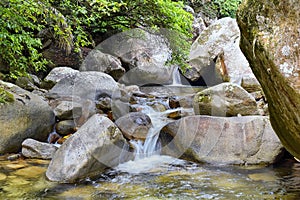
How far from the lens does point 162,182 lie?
12.2 feet

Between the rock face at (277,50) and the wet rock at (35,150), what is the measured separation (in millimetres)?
3392

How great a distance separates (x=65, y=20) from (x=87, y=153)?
1.68m

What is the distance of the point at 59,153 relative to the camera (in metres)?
3.77

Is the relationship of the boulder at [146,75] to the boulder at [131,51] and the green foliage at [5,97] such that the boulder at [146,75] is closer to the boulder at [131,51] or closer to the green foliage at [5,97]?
the boulder at [131,51]

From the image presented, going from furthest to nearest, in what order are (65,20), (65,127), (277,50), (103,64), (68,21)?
(103,64) < (65,127) < (68,21) < (65,20) < (277,50)

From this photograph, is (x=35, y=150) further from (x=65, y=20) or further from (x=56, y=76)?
(x=56, y=76)

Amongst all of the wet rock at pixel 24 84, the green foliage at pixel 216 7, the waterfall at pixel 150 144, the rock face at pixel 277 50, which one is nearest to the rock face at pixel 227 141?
the waterfall at pixel 150 144

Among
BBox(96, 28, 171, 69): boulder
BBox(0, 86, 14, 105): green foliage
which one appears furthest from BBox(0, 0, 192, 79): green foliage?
BBox(96, 28, 171, 69): boulder

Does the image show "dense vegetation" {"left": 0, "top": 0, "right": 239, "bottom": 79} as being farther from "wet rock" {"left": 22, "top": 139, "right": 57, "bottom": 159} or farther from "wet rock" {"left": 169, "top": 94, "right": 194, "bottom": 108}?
"wet rock" {"left": 169, "top": 94, "right": 194, "bottom": 108}

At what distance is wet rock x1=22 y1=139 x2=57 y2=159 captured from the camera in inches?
176

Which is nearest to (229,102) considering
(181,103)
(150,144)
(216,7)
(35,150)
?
(181,103)

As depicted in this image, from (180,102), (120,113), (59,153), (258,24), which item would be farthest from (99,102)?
(258,24)

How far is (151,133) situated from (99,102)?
1.49 metres

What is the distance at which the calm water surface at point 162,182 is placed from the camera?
3.22 metres
